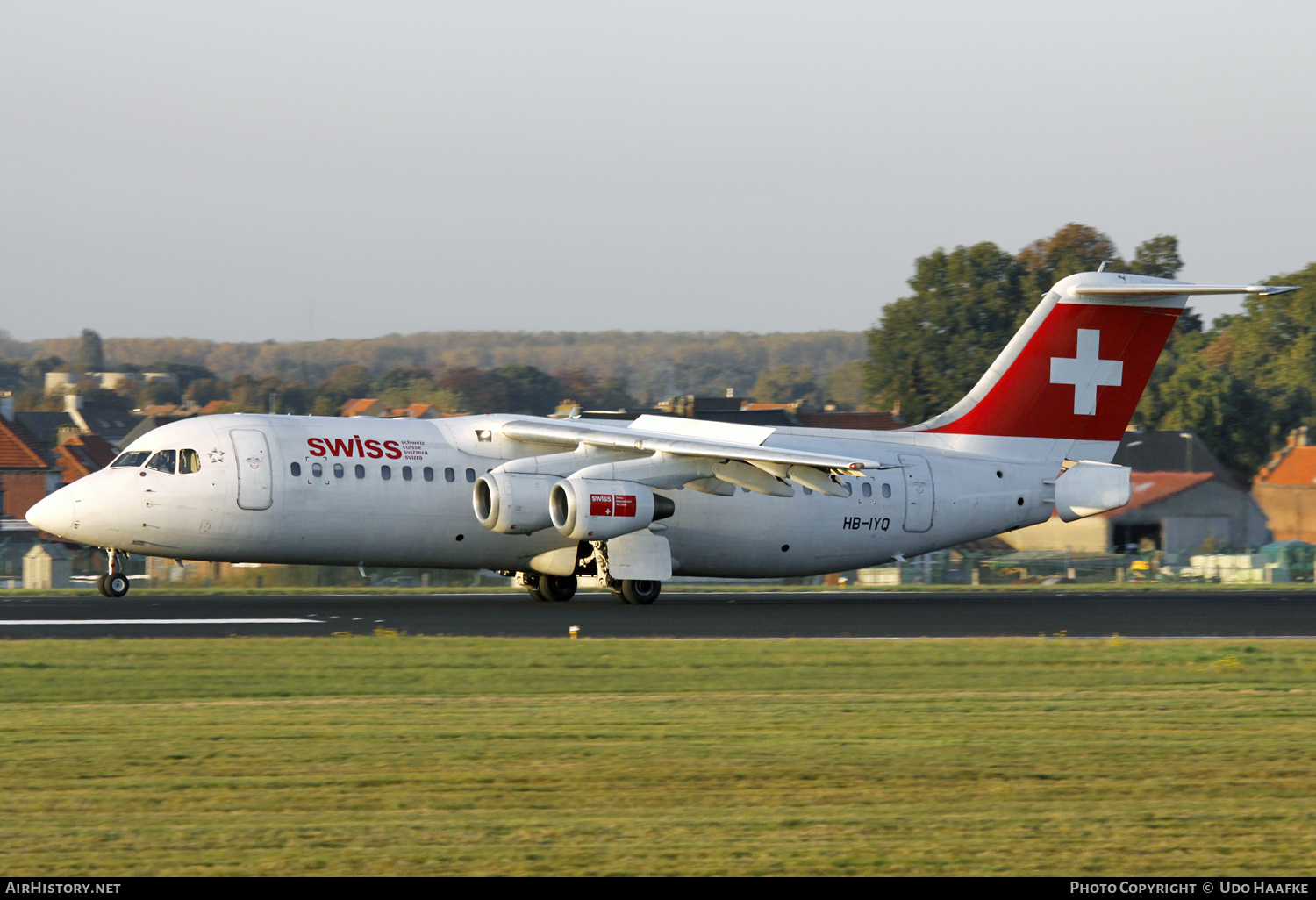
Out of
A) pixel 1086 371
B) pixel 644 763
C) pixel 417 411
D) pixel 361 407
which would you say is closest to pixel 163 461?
pixel 644 763

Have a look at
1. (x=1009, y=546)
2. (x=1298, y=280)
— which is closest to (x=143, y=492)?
(x=1009, y=546)

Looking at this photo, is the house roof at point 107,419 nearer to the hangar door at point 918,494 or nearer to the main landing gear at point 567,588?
the main landing gear at point 567,588

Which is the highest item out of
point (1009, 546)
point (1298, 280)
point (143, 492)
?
point (1298, 280)

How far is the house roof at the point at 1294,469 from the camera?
215ft

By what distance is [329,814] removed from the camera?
820cm

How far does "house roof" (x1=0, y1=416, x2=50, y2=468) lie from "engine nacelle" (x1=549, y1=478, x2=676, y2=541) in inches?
1910

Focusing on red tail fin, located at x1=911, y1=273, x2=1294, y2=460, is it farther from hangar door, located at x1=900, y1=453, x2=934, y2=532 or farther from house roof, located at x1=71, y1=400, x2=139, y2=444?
house roof, located at x1=71, y1=400, x2=139, y2=444

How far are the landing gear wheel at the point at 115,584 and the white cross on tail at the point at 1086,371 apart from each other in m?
17.1

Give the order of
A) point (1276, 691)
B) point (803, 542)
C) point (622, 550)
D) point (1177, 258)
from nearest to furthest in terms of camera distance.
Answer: point (1276, 691)
point (622, 550)
point (803, 542)
point (1177, 258)

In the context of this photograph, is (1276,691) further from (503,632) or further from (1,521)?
(1,521)

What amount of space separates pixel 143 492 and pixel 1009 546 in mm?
38917

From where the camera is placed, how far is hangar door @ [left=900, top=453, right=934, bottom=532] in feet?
91.9

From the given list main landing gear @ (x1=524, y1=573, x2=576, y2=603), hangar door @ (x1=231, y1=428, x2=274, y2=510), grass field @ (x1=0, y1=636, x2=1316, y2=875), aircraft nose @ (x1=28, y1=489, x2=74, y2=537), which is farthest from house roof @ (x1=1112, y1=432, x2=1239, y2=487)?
grass field @ (x1=0, y1=636, x2=1316, y2=875)

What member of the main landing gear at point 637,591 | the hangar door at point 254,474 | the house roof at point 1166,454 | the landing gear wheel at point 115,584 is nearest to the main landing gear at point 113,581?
the landing gear wheel at point 115,584
